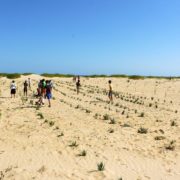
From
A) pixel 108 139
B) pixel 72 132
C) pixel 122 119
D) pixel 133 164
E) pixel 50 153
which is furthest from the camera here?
pixel 122 119

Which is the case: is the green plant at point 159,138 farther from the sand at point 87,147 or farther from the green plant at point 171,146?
the green plant at point 171,146

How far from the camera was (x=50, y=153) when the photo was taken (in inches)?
441

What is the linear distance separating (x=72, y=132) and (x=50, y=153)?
11.5 feet

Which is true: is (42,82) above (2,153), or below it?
above

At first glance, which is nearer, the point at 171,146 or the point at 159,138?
the point at 171,146

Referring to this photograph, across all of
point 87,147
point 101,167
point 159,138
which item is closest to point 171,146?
point 159,138

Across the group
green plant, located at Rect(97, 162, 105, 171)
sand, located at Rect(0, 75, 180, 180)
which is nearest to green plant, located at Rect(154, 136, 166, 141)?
sand, located at Rect(0, 75, 180, 180)

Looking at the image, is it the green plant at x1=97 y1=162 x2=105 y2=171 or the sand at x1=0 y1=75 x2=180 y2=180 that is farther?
the green plant at x1=97 y1=162 x2=105 y2=171

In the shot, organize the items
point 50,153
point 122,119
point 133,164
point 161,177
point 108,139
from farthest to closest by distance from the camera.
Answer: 1. point 122,119
2. point 108,139
3. point 50,153
4. point 133,164
5. point 161,177

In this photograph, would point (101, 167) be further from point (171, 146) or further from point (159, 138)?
point (159, 138)

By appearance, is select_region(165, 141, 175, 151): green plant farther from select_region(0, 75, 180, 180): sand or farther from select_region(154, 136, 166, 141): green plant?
select_region(154, 136, 166, 141): green plant

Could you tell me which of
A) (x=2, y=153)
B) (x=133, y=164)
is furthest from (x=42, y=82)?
(x=133, y=164)

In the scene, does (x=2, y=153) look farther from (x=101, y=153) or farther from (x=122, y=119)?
(x=122, y=119)

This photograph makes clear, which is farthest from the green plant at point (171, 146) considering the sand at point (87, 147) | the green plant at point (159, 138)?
the green plant at point (159, 138)
